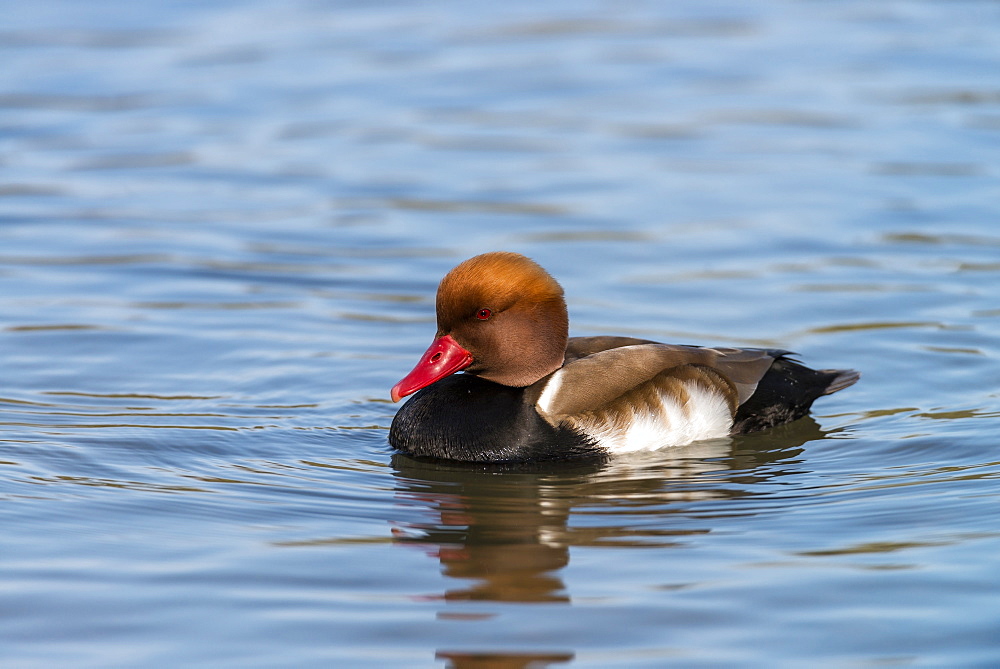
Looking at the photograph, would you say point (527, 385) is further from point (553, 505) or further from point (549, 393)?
point (553, 505)

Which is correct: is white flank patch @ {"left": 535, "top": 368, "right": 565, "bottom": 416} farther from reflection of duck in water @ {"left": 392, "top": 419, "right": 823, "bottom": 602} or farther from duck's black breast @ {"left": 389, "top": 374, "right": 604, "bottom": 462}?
reflection of duck in water @ {"left": 392, "top": 419, "right": 823, "bottom": 602}

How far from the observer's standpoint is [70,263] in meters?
10.3

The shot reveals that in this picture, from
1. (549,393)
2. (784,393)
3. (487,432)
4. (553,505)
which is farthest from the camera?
(784,393)

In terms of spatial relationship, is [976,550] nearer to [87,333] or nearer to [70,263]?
[87,333]

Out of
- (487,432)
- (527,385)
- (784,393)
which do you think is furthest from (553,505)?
(784,393)

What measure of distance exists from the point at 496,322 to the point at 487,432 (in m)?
0.52

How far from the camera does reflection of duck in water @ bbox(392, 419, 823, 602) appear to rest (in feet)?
18.4

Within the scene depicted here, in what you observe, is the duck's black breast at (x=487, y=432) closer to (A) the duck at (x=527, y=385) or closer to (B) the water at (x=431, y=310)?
(A) the duck at (x=527, y=385)

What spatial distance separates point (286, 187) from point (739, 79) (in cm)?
540

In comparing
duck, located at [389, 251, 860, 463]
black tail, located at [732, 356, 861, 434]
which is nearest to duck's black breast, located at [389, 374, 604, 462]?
duck, located at [389, 251, 860, 463]

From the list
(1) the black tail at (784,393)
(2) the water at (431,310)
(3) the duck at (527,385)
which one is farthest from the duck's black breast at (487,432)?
(1) the black tail at (784,393)

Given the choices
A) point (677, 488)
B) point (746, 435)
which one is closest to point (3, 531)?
point (677, 488)

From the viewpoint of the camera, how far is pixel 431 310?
9.58 meters

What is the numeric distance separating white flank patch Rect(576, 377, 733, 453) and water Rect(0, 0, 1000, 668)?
0.11m
